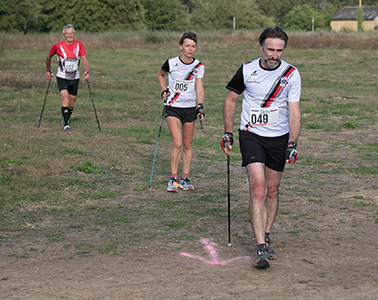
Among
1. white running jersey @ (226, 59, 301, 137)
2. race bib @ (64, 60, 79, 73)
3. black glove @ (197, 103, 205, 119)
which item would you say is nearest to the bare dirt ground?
white running jersey @ (226, 59, 301, 137)

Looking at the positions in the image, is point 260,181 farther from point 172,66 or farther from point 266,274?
point 172,66

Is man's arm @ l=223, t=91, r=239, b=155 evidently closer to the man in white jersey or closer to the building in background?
the man in white jersey

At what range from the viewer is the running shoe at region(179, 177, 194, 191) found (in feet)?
26.6

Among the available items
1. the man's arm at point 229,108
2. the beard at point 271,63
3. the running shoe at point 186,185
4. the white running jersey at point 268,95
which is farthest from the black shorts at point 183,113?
the beard at point 271,63

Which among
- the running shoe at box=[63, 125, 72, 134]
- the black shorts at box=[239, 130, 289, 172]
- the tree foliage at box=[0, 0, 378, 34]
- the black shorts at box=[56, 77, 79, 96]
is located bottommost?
the running shoe at box=[63, 125, 72, 134]

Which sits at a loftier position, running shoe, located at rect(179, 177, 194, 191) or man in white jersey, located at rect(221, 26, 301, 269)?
man in white jersey, located at rect(221, 26, 301, 269)

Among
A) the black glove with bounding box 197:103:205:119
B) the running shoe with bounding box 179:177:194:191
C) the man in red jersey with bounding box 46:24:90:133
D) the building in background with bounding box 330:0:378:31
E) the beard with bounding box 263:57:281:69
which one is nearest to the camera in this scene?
the beard with bounding box 263:57:281:69

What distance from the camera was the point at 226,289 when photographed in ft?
14.7

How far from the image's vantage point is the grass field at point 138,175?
20.6 ft

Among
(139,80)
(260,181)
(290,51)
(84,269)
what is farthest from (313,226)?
(290,51)

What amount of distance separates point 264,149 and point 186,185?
2.95 meters

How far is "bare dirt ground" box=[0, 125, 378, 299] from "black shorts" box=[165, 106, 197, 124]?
6.62 ft

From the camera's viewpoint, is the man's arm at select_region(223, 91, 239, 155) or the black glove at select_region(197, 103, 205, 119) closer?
the man's arm at select_region(223, 91, 239, 155)

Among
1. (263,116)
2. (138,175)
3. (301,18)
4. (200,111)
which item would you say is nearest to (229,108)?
(263,116)
